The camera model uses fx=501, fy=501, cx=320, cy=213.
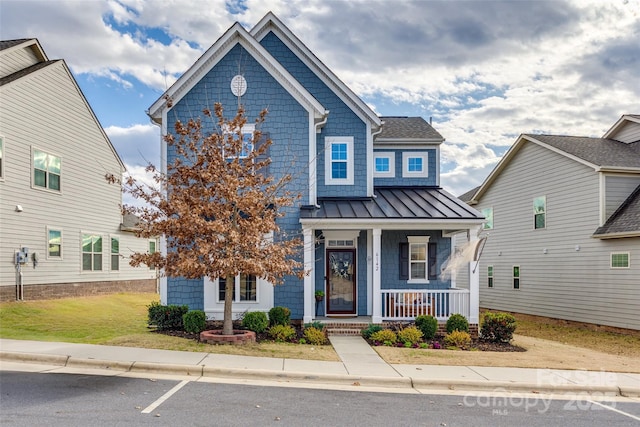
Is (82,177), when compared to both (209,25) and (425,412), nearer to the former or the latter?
(209,25)

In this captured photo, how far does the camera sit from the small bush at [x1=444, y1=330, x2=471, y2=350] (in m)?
13.3

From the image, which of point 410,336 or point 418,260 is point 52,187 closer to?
point 418,260

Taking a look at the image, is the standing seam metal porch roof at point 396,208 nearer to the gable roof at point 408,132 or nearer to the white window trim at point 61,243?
the gable roof at point 408,132

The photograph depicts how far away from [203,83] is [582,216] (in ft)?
48.5

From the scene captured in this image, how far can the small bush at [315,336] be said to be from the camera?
1302cm

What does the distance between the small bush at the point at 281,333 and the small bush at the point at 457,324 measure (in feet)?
14.7

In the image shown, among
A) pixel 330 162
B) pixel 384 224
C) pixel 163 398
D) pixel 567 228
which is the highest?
pixel 330 162

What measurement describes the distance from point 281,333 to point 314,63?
9.13m

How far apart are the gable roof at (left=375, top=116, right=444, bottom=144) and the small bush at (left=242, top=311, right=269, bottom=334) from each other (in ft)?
25.9

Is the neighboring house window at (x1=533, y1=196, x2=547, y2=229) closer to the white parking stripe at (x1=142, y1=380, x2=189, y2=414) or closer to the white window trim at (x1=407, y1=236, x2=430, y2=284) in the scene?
the white window trim at (x1=407, y1=236, x2=430, y2=284)

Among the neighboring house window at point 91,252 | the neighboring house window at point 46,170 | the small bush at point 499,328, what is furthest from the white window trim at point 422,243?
the neighboring house window at point 91,252

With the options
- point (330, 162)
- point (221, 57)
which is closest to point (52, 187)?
point (221, 57)

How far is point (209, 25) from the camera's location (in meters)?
17.5

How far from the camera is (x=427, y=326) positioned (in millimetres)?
13875
